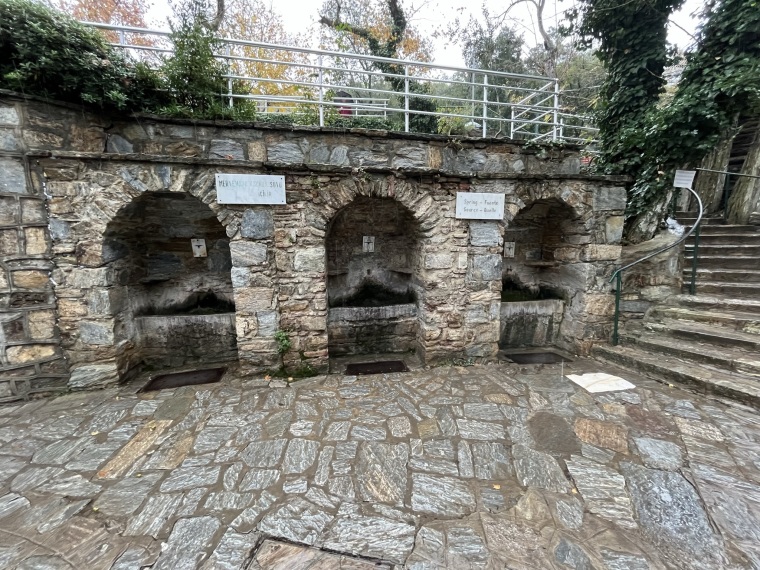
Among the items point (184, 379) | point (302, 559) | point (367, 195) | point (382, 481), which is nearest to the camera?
point (302, 559)

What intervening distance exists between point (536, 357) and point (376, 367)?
228 cm

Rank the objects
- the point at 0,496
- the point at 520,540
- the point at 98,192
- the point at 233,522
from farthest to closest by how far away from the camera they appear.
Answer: the point at 98,192, the point at 0,496, the point at 233,522, the point at 520,540

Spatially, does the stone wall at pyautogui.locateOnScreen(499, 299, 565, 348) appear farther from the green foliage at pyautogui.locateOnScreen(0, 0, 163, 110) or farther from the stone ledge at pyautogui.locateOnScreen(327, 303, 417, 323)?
the green foliage at pyautogui.locateOnScreen(0, 0, 163, 110)

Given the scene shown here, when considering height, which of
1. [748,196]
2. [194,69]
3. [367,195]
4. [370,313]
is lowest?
[370,313]

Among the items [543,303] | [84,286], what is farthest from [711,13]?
[84,286]

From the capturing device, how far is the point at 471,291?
3984mm

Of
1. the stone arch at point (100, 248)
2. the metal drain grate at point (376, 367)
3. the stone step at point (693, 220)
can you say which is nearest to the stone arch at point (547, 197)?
the metal drain grate at point (376, 367)

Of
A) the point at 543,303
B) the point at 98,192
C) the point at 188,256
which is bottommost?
the point at 543,303

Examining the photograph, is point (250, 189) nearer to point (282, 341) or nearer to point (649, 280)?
point (282, 341)

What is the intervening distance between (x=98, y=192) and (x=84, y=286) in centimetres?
99

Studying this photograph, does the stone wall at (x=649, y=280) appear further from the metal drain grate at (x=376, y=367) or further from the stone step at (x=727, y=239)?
the metal drain grate at (x=376, y=367)

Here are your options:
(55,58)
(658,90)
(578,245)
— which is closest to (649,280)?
(578,245)

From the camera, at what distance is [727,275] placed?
4375 mm

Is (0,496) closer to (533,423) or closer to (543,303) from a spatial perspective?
(533,423)
